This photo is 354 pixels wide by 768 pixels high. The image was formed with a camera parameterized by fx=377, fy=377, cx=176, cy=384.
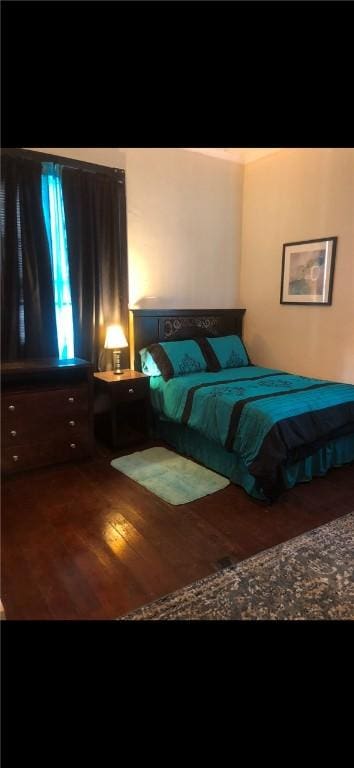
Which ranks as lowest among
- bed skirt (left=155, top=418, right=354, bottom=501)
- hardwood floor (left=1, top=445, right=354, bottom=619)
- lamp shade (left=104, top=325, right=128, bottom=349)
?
hardwood floor (left=1, top=445, right=354, bottom=619)

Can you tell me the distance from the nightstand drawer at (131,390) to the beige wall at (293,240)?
1494 mm

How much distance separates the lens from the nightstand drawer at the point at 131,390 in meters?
2.98

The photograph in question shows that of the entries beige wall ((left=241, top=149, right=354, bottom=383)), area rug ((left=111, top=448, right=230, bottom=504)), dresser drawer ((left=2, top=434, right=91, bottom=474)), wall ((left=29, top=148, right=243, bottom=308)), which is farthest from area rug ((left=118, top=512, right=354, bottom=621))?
wall ((left=29, top=148, right=243, bottom=308))

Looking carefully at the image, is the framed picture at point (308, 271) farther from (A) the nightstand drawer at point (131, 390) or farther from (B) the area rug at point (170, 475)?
(B) the area rug at point (170, 475)

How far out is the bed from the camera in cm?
222

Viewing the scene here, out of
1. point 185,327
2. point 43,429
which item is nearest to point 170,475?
point 43,429

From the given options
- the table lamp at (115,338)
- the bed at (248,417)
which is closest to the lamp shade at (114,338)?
the table lamp at (115,338)

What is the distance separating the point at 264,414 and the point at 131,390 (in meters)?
1.21

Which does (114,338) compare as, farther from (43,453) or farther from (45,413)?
(43,453)

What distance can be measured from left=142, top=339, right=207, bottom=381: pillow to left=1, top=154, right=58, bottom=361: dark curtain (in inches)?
33.7

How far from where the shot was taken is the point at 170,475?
2.62 metres

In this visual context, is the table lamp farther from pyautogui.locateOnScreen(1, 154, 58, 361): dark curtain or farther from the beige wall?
the beige wall
